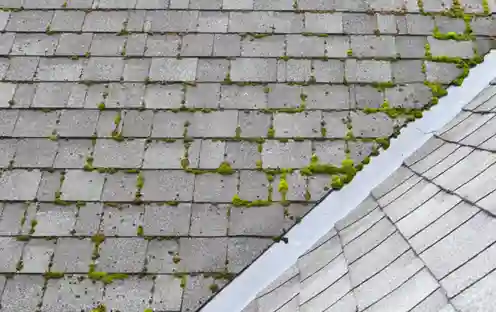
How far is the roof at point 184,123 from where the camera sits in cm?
530

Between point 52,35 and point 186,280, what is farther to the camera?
point 52,35

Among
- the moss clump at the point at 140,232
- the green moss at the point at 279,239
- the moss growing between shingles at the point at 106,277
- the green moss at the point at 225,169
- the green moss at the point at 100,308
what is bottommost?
the green moss at the point at 100,308

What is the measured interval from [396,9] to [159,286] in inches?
182

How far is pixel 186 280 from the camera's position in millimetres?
5160

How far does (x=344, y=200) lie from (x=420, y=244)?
1.78 metres

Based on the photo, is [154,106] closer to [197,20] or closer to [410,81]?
[197,20]

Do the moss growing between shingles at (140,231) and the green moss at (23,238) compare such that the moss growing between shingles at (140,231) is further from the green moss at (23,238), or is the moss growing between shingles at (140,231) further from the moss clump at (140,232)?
the green moss at (23,238)

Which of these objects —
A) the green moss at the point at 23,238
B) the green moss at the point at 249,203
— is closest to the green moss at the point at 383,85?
the green moss at the point at 249,203

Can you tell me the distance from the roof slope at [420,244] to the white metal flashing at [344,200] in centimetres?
12

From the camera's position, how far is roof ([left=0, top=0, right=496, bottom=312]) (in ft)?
17.4

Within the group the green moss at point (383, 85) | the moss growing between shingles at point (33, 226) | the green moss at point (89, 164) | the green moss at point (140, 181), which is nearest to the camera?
the moss growing between shingles at point (33, 226)

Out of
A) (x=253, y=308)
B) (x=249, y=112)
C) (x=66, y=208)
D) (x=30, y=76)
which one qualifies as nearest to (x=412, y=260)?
(x=253, y=308)

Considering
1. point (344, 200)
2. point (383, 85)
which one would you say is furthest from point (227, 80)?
point (344, 200)

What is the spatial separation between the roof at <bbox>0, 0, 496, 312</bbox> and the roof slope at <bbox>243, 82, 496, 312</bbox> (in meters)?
0.56
